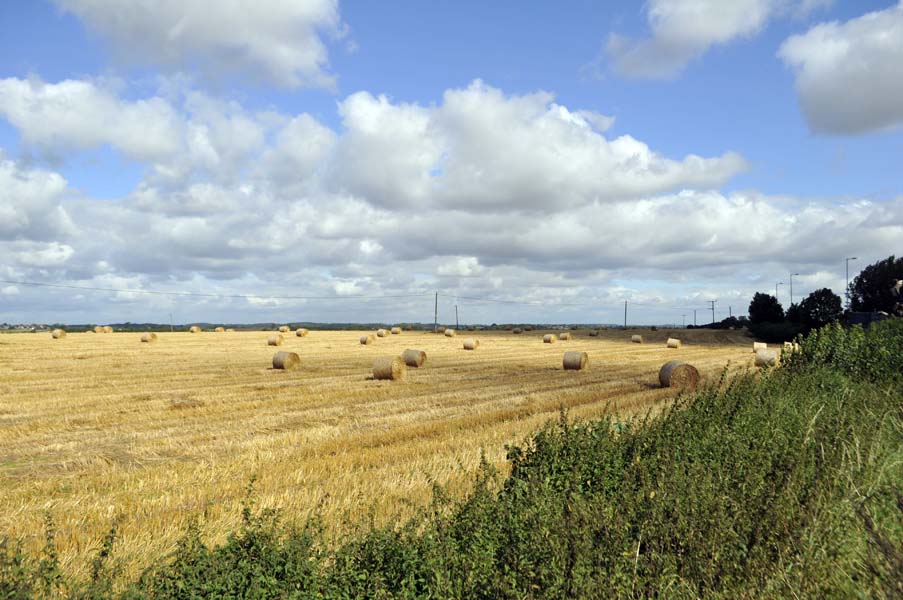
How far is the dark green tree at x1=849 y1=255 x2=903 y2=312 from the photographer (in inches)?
3403

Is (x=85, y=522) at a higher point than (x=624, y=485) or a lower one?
lower

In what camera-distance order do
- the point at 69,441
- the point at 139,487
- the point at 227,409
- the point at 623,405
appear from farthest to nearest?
the point at 623,405
the point at 227,409
the point at 69,441
the point at 139,487

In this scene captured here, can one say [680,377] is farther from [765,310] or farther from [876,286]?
[876,286]

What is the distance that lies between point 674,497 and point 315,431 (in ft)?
27.4

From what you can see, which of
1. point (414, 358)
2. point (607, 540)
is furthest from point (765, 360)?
point (607, 540)

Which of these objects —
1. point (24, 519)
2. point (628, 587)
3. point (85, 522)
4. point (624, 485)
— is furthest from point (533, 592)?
point (24, 519)

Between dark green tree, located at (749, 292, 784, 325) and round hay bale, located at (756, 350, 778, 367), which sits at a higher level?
dark green tree, located at (749, 292, 784, 325)

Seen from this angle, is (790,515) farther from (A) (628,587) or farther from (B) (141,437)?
(B) (141,437)

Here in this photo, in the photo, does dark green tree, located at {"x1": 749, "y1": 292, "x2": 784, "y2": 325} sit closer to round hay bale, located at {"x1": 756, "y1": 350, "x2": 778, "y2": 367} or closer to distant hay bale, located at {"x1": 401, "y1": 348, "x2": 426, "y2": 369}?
round hay bale, located at {"x1": 756, "y1": 350, "x2": 778, "y2": 367}

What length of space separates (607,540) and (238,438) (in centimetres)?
884

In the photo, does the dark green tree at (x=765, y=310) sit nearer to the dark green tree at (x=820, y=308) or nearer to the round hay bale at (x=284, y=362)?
the dark green tree at (x=820, y=308)

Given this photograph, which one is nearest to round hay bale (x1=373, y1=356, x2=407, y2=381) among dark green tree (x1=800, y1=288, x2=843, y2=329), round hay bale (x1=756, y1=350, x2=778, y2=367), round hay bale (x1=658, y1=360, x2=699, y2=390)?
round hay bale (x1=658, y1=360, x2=699, y2=390)

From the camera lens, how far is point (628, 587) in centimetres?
504

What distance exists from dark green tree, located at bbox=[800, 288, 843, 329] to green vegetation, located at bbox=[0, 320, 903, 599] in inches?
2654
